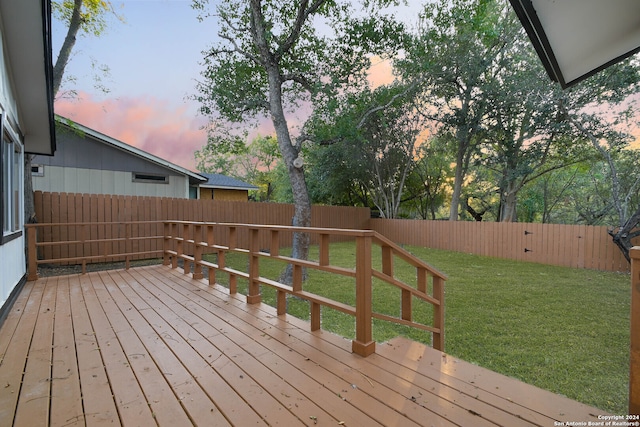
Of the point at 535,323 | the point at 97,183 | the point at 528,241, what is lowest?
the point at 535,323

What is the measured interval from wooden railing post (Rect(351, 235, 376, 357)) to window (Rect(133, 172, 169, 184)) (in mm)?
9834

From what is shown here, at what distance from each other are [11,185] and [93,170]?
5.94m

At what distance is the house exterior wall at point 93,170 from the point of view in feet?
27.1

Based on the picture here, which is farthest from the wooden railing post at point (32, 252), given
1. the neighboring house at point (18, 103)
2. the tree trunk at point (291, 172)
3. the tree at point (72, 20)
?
the tree trunk at point (291, 172)

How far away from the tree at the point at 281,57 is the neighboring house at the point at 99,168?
3501mm

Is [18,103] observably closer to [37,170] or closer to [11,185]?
[11,185]

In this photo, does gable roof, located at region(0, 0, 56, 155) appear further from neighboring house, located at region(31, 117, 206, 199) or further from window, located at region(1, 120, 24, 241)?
neighboring house, located at region(31, 117, 206, 199)

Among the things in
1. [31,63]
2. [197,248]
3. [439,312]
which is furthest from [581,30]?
[31,63]

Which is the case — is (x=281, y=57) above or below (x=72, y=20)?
below

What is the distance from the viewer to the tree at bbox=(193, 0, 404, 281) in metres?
6.36

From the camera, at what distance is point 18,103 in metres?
4.29

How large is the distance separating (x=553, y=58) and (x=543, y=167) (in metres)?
11.5

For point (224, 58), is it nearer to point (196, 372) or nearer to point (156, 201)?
point (156, 201)

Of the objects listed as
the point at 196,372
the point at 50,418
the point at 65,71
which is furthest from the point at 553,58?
the point at 65,71
